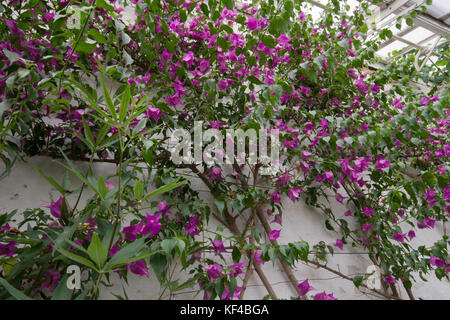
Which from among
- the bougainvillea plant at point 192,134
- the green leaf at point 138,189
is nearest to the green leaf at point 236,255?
the bougainvillea plant at point 192,134

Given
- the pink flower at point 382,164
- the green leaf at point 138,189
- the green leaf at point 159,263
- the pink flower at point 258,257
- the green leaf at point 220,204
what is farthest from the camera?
the pink flower at point 382,164

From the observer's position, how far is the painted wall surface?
0.96 m

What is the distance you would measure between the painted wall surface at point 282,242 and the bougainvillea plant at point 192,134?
0.12ft

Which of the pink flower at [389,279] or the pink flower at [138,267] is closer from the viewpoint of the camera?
the pink flower at [138,267]

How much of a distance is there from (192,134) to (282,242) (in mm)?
718

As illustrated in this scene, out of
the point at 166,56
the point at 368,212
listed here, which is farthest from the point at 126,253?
the point at 368,212

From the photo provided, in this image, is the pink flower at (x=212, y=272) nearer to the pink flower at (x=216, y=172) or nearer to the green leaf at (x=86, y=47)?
the pink flower at (x=216, y=172)

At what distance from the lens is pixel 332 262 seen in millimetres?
1423

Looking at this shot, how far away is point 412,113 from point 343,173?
0.45 m

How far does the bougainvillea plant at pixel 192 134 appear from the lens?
67cm

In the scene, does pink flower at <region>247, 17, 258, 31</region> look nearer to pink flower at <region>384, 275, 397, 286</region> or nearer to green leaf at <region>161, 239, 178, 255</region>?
green leaf at <region>161, 239, 178, 255</region>

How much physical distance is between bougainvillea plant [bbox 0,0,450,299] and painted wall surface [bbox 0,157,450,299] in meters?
0.04

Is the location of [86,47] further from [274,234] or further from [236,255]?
[274,234]
